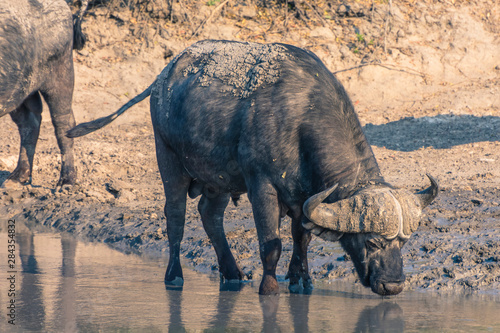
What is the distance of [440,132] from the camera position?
12.0m

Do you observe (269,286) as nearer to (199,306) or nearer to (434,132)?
(199,306)

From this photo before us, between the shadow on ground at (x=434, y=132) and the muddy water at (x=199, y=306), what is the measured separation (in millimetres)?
6137

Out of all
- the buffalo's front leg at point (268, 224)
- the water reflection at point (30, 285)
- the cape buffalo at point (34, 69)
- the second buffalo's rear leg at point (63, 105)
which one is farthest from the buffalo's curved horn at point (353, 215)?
the second buffalo's rear leg at point (63, 105)

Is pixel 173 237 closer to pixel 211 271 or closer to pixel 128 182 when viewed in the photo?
pixel 211 271

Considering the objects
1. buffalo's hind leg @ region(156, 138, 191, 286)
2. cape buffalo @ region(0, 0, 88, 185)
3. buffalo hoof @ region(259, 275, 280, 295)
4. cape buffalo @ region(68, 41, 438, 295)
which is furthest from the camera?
cape buffalo @ region(0, 0, 88, 185)

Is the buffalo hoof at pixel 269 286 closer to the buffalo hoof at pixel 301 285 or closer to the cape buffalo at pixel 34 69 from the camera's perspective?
the buffalo hoof at pixel 301 285

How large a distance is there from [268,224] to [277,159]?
1.73 ft

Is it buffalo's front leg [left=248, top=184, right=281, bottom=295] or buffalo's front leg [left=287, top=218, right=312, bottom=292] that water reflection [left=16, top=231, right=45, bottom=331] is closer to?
buffalo's front leg [left=248, top=184, right=281, bottom=295]

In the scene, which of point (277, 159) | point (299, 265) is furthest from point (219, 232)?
point (277, 159)

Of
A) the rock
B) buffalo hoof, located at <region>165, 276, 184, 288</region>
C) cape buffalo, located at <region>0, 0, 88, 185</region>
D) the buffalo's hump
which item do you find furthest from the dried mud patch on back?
the rock

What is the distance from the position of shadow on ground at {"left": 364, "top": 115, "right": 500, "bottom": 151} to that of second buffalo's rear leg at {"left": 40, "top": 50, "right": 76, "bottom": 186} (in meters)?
5.07

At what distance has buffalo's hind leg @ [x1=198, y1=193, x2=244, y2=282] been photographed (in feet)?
20.2

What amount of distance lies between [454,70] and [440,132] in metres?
3.25

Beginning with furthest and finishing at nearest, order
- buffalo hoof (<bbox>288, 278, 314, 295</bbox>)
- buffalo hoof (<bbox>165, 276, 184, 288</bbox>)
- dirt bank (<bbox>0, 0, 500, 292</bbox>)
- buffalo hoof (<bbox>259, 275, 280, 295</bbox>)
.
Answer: dirt bank (<bbox>0, 0, 500, 292</bbox>) < buffalo hoof (<bbox>165, 276, 184, 288</bbox>) < buffalo hoof (<bbox>288, 278, 314, 295</bbox>) < buffalo hoof (<bbox>259, 275, 280, 295</bbox>)
